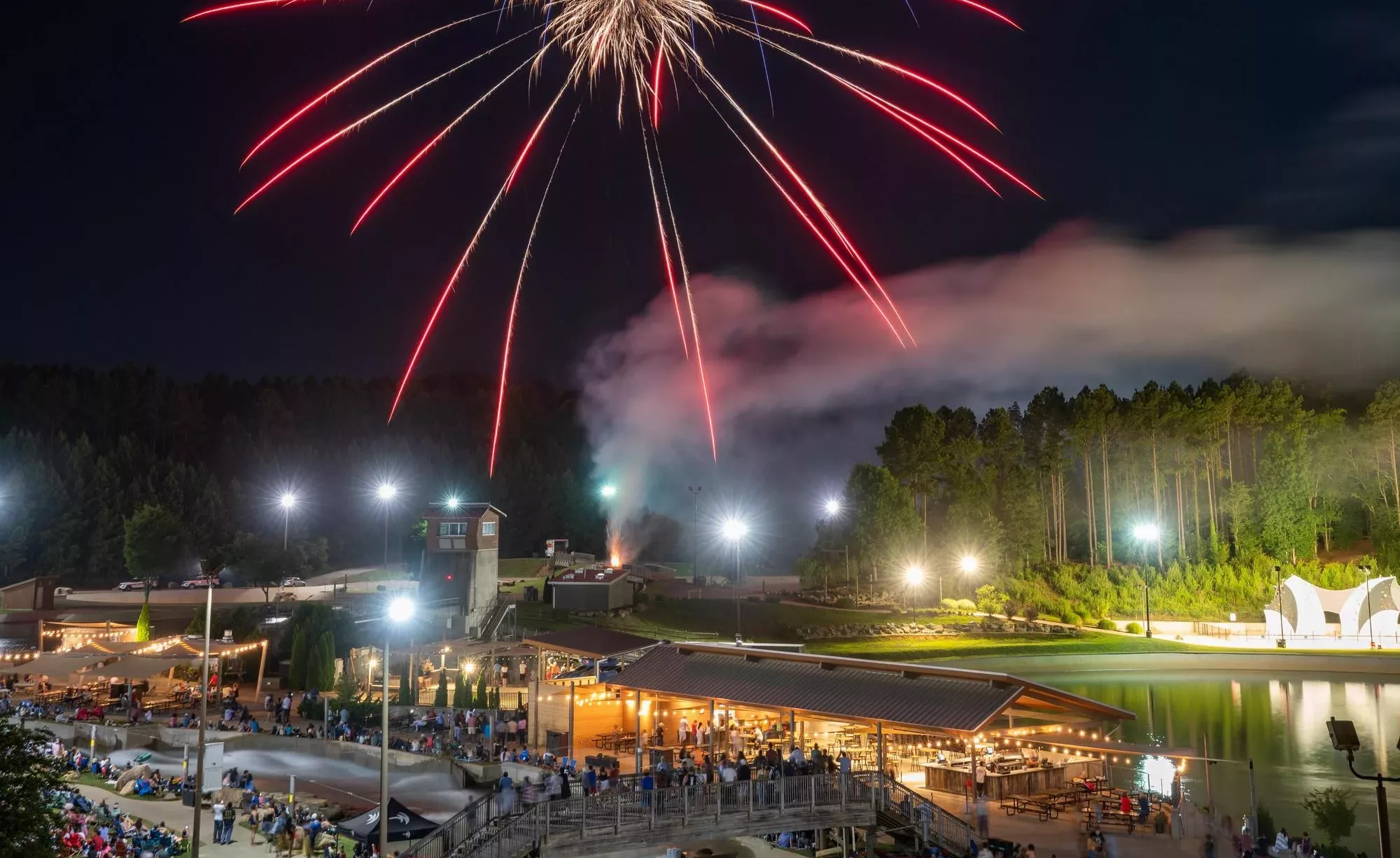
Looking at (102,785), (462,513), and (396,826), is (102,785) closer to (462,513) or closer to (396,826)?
(396,826)

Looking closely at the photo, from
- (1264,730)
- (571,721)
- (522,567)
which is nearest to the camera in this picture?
(571,721)

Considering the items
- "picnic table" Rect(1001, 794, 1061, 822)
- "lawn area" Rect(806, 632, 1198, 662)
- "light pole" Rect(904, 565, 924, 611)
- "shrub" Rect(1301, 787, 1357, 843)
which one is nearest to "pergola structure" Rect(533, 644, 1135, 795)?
"picnic table" Rect(1001, 794, 1061, 822)

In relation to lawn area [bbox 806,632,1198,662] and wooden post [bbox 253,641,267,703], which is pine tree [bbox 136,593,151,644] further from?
lawn area [bbox 806,632,1198,662]

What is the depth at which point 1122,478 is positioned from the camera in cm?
8644

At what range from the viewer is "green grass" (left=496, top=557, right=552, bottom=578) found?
258ft

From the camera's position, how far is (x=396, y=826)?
18.2 meters

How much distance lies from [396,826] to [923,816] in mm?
10335

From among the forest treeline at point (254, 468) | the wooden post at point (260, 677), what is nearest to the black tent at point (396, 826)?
the wooden post at point (260, 677)

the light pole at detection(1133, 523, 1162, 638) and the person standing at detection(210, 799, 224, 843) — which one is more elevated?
the light pole at detection(1133, 523, 1162, 638)

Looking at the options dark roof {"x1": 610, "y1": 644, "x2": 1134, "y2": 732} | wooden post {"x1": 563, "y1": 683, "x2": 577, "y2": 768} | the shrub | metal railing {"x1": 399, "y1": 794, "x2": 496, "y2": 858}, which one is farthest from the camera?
wooden post {"x1": 563, "y1": 683, "x2": 577, "y2": 768}

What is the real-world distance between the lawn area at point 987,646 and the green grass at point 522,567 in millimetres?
28368

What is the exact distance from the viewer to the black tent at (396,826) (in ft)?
59.8

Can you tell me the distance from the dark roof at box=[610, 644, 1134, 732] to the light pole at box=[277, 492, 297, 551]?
135ft

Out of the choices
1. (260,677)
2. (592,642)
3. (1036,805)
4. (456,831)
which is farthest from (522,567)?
(456,831)
